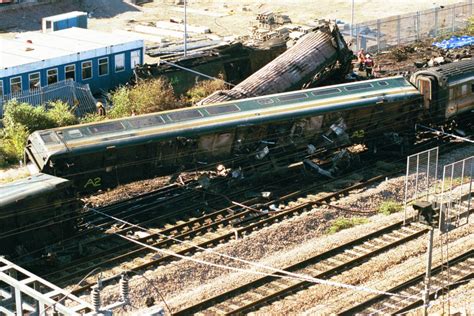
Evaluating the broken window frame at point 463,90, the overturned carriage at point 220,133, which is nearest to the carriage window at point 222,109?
the overturned carriage at point 220,133

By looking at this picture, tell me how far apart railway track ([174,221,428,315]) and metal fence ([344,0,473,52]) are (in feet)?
75.7

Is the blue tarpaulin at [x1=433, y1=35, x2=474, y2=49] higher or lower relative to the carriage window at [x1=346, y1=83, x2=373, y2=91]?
lower

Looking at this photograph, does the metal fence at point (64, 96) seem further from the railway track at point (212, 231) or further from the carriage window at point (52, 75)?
the railway track at point (212, 231)

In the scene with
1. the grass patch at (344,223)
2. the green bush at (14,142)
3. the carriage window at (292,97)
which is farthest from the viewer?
the green bush at (14,142)

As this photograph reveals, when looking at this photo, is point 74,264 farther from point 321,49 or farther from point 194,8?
point 194,8

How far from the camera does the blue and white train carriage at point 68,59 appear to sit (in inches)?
1435

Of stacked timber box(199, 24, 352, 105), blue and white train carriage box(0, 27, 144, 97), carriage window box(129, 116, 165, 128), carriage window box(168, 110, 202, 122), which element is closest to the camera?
carriage window box(129, 116, 165, 128)

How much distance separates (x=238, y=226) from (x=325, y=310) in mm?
5691

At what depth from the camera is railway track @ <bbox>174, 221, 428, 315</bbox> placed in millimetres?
20219

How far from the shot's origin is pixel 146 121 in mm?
26766

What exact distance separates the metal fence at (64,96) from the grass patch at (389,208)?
14.0 m

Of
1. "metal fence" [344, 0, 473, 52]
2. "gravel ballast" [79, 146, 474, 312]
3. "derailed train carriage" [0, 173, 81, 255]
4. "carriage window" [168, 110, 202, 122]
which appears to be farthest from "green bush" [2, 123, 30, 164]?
"metal fence" [344, 0, 473, 52]

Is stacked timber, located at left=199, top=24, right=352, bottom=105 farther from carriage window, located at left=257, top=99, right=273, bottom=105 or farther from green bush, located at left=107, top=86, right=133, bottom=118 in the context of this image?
green bush, located at left=107, top=86, right=133, bottom=118

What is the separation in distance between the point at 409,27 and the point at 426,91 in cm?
1874
